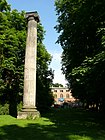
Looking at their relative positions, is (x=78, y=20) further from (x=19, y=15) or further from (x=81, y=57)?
(x=19, y=15)

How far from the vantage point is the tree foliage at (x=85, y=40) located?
2252 cm

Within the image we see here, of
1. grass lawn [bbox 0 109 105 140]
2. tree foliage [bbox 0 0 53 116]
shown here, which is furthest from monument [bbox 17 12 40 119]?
tree foliage [bbox 0 0 53 116]

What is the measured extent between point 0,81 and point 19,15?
35.7 ft

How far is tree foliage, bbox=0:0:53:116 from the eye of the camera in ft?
133

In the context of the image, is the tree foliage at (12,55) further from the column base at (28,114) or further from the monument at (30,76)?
the column base at (28,114)

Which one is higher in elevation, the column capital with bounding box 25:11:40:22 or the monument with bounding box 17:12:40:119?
the column capital with bounding box 25:11:40:22

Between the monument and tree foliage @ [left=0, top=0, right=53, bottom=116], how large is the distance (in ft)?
23.8

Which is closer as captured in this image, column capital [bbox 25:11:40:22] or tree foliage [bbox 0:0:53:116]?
column capital [bbox 25:11:40:22]

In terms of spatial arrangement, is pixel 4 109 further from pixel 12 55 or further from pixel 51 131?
pixel 51 131

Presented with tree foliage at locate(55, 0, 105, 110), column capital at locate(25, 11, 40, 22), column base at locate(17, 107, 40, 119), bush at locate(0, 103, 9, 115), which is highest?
column capital at locate(25, 11, 40, 22)

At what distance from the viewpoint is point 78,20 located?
28.4 meters

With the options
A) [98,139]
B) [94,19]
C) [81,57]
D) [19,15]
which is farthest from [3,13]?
[98,139]

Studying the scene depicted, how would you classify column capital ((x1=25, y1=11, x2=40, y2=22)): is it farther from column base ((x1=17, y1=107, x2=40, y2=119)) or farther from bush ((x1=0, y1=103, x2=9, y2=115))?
bush ((x1=0, y1=103, x2=9, y2=115))

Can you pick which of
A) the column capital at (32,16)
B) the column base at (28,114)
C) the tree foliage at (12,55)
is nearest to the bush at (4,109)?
the tree foliage at (12,55)
